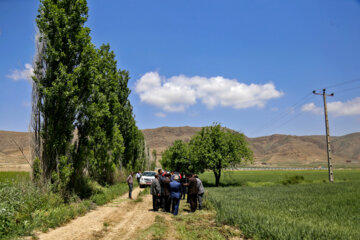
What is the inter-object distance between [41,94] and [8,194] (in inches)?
218

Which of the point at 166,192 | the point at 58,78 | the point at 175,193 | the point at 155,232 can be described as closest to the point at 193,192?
the point at 175,193

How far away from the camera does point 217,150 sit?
3338 centimetres

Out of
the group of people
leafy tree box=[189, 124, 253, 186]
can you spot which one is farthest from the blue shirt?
leafy tree box=[189, 124, 253, 186]

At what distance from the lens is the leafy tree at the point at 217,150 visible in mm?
32844

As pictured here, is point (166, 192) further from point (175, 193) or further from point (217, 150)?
point (217, 150)

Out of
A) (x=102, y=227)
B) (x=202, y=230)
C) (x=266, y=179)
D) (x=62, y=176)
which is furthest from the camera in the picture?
(x=266, y=179)

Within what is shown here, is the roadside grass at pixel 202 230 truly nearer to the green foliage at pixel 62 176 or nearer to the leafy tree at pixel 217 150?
the green foliage at pixel 62 176

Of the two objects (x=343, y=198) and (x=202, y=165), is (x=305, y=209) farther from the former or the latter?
(x=202, y=165)

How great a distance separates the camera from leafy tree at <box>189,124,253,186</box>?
32.8 m

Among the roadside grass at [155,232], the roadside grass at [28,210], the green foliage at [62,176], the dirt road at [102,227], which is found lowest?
the dirt road at [102,227]

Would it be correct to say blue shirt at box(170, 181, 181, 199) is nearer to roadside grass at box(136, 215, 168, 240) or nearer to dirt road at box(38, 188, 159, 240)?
dirt road at box(38, 188, 159, 240)

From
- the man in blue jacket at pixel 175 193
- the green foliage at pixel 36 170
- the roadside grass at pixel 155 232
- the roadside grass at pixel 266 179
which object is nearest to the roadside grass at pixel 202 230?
the roadside grass at pixel 155 232

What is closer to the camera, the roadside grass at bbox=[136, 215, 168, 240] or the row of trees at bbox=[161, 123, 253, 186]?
the roadside grass at bbox=[136, 215, 168, 240]

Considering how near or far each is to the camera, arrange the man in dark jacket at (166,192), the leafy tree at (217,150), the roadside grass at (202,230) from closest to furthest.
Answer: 1. the roadside grass at (202,230)
2. the man in dark jacket at (166,192)
3. the leafy tree at (217,150)
